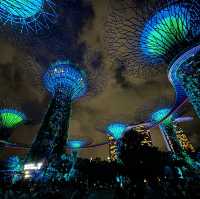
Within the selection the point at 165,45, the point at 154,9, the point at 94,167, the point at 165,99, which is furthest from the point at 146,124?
the point at 154,9

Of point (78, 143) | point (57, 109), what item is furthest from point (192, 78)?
point (78, 143)

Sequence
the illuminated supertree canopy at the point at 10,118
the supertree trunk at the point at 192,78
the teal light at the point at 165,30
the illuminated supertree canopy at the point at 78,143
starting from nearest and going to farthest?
the supertree trunk at the point at 192,78 < the teal light at the point at 165,30 < the illuminated supertree canopy at the point at 10,118 < the illuminated supertree canopy at the point at 78,143

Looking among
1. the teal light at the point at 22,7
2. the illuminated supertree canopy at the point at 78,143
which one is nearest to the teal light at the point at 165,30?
the teal light at the point at 22,7

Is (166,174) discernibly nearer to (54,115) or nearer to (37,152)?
(37,152)

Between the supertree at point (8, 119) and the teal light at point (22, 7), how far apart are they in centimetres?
2898

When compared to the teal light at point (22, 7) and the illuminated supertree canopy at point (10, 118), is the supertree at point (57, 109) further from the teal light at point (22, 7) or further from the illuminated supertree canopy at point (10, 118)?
the teal light at point (22, 7)

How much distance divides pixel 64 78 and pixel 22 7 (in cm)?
2281

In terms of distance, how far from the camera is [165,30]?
73.0 ft

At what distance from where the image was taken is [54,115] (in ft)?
105

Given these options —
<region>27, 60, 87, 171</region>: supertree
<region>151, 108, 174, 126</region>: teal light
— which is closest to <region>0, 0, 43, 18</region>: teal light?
<region>27, 60, 87, 171</region>: supertree

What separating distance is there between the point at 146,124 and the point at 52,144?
89.7ft

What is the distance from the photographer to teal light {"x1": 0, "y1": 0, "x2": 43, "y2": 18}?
12078 mm

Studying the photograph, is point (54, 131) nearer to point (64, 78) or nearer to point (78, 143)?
point (64, 78)

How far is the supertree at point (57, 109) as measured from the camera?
91.4 ft
